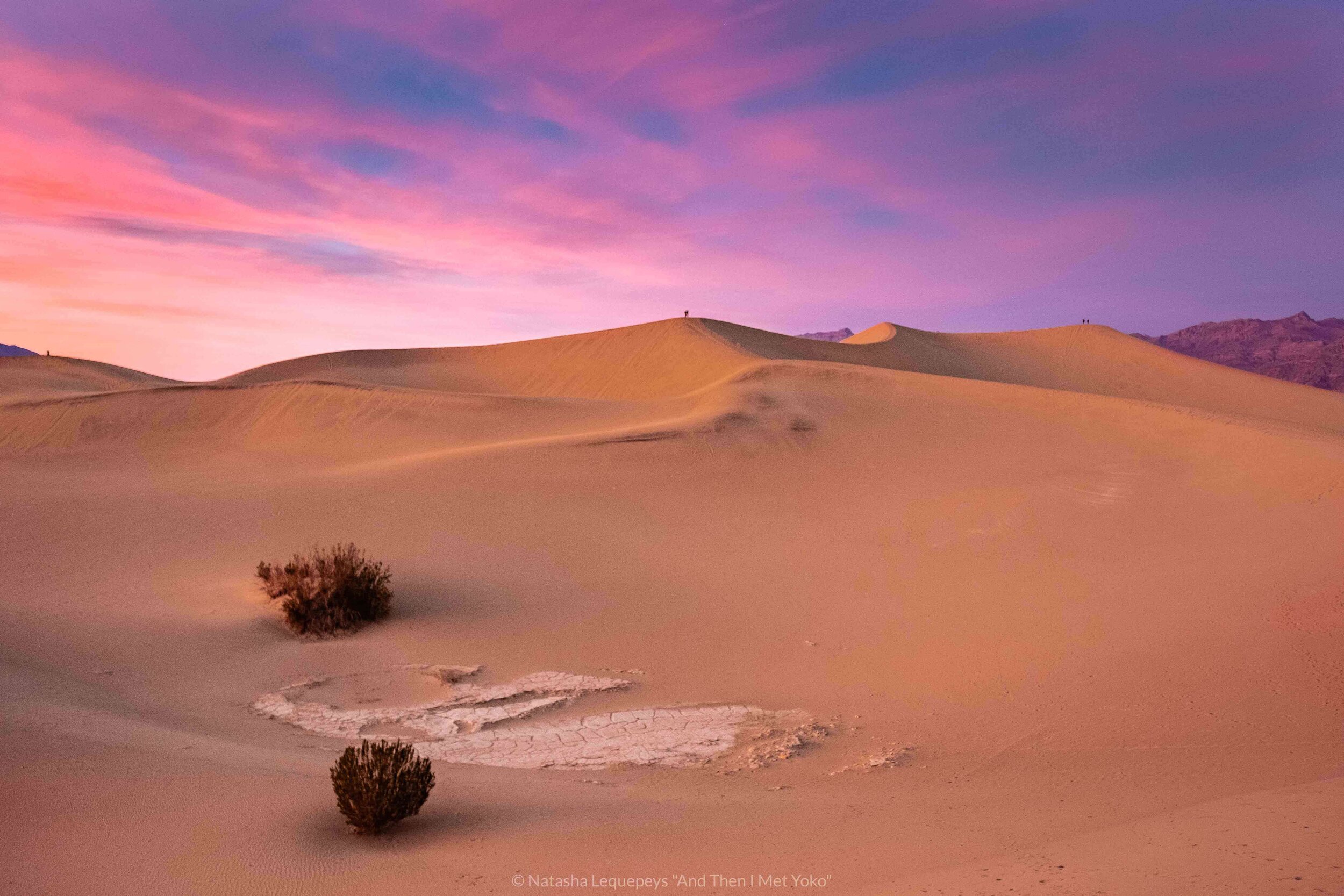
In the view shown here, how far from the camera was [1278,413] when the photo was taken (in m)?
45.9

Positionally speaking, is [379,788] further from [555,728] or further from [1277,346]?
[1277,346]

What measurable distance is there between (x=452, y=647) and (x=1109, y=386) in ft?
170

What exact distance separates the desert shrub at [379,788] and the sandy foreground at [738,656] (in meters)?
0.20

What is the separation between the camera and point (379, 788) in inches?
198

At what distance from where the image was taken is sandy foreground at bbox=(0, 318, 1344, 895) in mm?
4746

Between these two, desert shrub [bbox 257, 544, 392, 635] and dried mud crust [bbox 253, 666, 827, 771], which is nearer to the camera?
dried mud crust [bbox 253, 666, 827, 771]

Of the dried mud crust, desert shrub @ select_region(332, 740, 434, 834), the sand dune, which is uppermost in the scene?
the sand dune

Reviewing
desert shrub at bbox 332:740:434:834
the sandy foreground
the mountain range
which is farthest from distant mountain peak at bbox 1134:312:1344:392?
desert shrub at bbox 332:740:434:834

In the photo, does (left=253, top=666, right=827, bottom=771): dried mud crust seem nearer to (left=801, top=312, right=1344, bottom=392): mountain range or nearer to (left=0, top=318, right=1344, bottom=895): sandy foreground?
(left=0, top=318, right=1344, bottom=895): sandy foreground

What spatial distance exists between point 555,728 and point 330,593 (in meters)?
4.33

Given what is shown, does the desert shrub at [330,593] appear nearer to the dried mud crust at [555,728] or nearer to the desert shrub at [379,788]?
the dried mud crust at [555,728]

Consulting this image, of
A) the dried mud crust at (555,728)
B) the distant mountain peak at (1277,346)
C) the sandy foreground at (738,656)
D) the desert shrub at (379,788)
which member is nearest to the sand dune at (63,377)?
the sandy foreground at (738,656)

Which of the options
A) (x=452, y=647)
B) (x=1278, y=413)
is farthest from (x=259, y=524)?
(x=1278, y=413)

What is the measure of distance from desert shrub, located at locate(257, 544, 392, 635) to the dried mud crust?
5.67 ft
